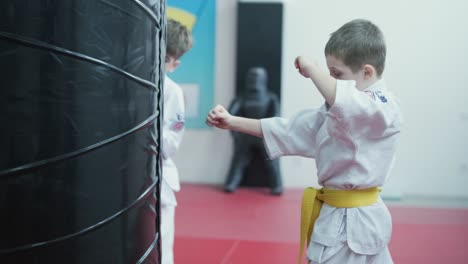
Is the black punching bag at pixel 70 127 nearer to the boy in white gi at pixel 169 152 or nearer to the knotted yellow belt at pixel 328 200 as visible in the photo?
the knotted yellow belt at pixel 328 200

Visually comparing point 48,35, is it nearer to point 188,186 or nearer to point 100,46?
point 100,46

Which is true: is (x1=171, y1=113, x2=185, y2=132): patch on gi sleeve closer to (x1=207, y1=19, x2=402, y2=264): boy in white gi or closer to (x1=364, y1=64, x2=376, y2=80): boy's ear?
(x1=207, y1=19, x2=402, y2=264): boy in white gi

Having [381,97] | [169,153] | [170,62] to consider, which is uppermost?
[170,62]

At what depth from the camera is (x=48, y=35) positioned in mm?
773

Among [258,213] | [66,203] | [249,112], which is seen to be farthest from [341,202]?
[249,112]

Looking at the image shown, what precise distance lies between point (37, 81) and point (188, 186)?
4758mm

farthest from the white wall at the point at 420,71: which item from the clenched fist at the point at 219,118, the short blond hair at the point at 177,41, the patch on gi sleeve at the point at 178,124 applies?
the clenched fist at the point at 219,118

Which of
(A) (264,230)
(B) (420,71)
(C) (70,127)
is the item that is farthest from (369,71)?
(B) (420,71)

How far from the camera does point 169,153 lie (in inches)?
86.0

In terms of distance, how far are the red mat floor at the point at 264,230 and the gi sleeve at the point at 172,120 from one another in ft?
3.38

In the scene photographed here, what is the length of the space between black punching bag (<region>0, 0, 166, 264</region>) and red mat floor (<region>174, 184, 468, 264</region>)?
217 cm

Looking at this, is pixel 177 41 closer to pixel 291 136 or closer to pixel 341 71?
pixel 291 136

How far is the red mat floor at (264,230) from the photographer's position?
3.16 metres

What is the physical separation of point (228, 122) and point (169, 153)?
1.92 ft
